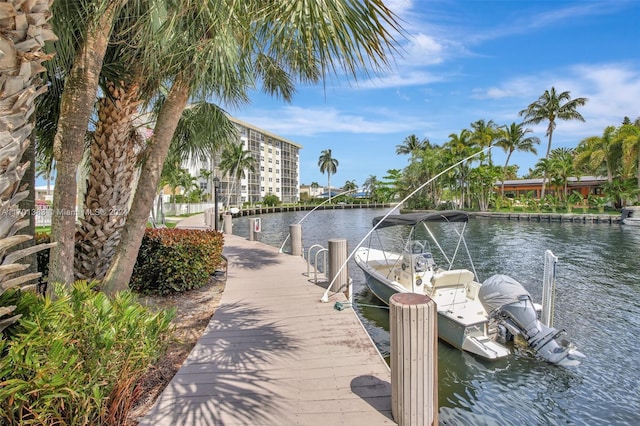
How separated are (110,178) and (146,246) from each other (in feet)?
7.66

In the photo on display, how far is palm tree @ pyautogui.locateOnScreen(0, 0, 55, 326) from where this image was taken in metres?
2.33

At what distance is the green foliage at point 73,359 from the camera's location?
2.40 meters

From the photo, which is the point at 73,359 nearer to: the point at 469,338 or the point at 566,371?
the point at 469,338

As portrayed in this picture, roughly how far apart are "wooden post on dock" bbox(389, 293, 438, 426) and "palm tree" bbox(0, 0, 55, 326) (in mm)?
2934

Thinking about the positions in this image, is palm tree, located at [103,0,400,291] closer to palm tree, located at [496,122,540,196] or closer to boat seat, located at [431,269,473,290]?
boat seat, located at [431,269,473,290]

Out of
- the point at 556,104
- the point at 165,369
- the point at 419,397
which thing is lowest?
the point at 165,369

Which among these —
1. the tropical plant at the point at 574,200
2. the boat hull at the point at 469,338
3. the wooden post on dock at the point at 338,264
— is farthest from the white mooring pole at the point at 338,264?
the tropical plant at the point at 574,200

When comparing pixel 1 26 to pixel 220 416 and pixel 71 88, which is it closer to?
pixel 71 88

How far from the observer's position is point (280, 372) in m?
4.21

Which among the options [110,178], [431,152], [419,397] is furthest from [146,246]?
[431,152]

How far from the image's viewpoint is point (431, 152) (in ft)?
186

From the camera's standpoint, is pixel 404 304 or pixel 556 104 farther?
pixel 556 104

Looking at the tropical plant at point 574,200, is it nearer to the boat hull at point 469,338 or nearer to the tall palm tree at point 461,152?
the tall palm tree at point 461,152

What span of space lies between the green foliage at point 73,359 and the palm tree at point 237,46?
2.15 m
